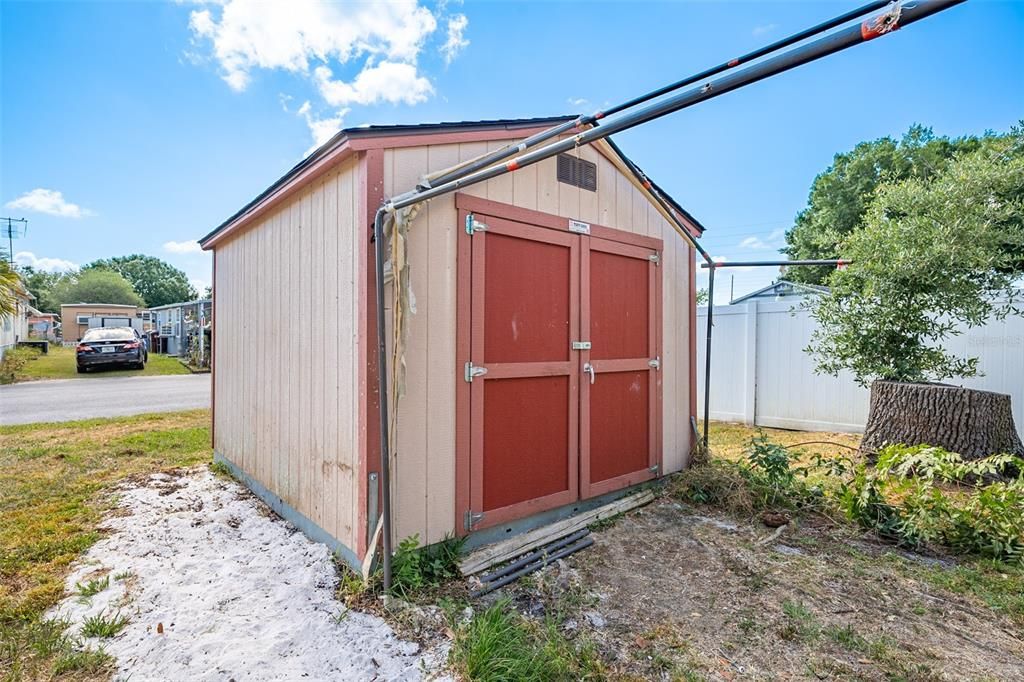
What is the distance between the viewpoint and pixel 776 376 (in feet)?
20.6

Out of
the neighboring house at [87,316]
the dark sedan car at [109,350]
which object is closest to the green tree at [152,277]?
the neighboring house at [87,316]

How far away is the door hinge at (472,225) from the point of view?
2742 mm

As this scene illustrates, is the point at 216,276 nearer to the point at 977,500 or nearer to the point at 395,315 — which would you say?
the point at 395,315

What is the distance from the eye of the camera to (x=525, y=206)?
304 centimetres

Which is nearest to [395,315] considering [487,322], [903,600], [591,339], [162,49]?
[487,322]

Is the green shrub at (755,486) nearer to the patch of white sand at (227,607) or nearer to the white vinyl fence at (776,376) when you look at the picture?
the white vinyl fence at (776,376)

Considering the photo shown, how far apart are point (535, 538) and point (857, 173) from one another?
55.3 ft

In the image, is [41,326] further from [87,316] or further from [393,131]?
[393,131]

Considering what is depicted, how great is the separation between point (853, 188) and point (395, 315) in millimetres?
16911

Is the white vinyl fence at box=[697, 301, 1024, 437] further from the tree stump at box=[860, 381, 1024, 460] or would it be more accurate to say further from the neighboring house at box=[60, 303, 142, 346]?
the neighboring house at box=[60, 303, 142, 346]

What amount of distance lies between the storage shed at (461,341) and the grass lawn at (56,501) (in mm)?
1113

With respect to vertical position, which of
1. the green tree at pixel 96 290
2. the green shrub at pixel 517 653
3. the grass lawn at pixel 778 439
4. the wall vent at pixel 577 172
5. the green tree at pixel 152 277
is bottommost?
the green shrub at pixel 517 653

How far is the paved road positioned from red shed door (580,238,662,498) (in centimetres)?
758

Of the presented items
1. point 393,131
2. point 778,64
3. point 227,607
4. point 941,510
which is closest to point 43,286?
point 227,607
